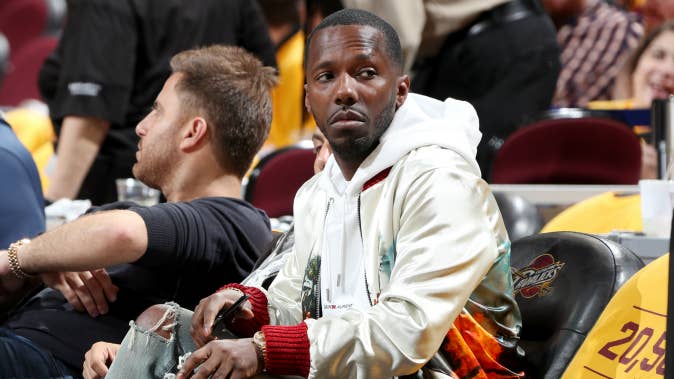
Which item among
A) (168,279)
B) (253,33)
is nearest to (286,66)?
(253,33)

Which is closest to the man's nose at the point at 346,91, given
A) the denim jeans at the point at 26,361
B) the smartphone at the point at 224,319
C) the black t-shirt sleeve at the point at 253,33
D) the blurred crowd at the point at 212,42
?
the smartphone at the point at 224,319

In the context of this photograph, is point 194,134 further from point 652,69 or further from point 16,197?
point 652,69

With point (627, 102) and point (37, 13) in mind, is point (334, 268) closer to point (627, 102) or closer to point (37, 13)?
point (627, 102)

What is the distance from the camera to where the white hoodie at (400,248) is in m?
1.76

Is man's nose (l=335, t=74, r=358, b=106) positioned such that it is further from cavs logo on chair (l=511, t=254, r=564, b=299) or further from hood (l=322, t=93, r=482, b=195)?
cavs logo on chair (l=511, t=254, r=564, b=299)

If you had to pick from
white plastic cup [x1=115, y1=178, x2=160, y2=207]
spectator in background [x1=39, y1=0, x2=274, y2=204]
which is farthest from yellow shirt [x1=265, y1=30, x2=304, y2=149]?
white plastic cup [x1=115, y1=178, x2=160, y2=207]

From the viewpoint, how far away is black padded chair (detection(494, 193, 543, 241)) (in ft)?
10.2

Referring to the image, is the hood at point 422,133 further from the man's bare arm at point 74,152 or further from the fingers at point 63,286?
the man's bare arm at point 74,152

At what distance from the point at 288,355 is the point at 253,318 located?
1.08 ft

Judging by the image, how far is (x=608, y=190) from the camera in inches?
147

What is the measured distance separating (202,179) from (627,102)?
2.95 meters

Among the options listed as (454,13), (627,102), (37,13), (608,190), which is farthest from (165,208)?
(37,13)

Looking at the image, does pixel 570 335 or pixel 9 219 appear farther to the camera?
pixel 9 219

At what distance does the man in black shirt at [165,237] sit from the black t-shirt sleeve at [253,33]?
70.5 inches
